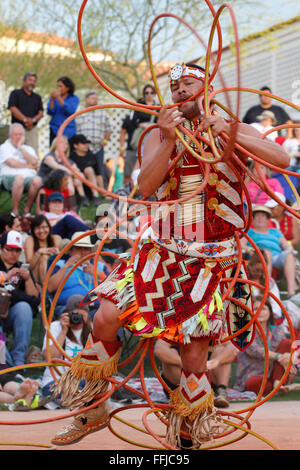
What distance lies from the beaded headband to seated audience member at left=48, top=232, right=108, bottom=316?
2.79m

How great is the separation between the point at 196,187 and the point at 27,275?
286cm

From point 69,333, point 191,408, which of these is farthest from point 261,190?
point 191,408

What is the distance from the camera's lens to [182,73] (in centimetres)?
325

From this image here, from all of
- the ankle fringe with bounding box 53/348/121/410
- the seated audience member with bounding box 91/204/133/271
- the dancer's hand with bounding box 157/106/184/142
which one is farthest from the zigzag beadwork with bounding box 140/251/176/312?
the seated audience member with bounding box 91/204/133/271

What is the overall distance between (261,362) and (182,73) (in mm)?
3332

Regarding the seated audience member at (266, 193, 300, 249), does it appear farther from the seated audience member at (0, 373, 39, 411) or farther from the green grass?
the seated audience member at (0, 373, 39, 411)

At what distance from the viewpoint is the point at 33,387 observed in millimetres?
5125

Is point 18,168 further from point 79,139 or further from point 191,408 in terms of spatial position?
point 191,408

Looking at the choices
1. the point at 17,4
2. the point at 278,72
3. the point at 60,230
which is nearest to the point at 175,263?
the point at 60,230

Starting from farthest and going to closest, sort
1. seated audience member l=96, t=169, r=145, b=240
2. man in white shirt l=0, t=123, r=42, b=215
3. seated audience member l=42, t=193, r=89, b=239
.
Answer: man in white shirt l=0, t=123, r=42, b=215 < seated audience member l=42, t=193, r=89, b=239 < seated audience member l=96, t=169, r=145, b=240

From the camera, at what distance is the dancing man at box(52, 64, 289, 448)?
3268 millimetres

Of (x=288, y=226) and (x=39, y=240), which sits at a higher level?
(x=288, y=226)

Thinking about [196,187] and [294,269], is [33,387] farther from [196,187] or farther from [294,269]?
[294,269]

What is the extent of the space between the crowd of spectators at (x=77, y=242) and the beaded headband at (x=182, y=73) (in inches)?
38.5
